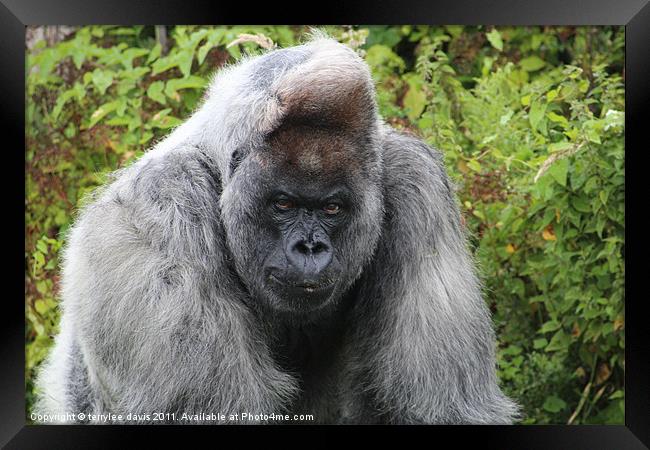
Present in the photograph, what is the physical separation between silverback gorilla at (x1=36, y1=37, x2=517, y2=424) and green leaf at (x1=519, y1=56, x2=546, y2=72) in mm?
1917

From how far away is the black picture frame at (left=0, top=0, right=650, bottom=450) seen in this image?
4453 millimetres

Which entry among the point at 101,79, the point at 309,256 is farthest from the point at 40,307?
the point at 309,256

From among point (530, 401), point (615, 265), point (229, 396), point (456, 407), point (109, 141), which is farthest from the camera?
point (109, 141)

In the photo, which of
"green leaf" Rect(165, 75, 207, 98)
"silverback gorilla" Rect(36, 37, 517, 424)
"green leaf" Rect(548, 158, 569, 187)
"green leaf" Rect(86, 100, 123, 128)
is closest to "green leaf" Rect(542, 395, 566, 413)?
"silverback gorilla" Rect(36, 37, 517, 424)

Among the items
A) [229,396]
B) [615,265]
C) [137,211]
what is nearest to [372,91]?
[137,211]

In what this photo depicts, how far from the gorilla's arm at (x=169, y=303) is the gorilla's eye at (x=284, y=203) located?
0.31m

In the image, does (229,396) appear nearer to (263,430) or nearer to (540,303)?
(263,430)

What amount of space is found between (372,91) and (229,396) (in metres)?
1.40

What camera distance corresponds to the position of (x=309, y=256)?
4141 millimetres

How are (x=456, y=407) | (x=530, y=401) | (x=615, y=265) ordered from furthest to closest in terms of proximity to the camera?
(x=530, y=401), (x=615, y=265), (x=456, y=407)

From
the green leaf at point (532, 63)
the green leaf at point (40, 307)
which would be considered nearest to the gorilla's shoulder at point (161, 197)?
the green leaf at point (40, 307)

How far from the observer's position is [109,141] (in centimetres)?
607

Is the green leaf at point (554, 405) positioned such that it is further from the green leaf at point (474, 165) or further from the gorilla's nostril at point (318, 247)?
the gorilla's nostril at point (318, 247)
